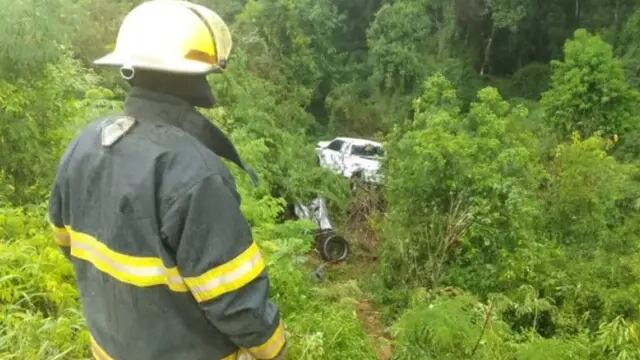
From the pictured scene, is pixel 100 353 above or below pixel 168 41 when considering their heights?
below

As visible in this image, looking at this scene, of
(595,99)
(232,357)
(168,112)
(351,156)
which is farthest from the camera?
(351,156)

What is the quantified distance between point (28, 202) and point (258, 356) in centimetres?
323

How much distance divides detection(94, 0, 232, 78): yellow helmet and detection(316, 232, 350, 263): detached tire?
8459 millimetres

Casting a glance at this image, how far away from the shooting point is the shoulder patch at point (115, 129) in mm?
1688

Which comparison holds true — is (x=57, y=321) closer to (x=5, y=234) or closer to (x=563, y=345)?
(x=5, y=234)

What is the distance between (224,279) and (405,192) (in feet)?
22.4

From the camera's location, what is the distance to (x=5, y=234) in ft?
12.8

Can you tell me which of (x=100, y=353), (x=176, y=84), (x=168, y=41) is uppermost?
(x=168, y=41)

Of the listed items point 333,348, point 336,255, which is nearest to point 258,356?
point 333,348

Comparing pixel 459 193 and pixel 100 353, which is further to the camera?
pixel 459 193

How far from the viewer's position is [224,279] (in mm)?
1627

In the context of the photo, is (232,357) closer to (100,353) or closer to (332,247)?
(100,353)

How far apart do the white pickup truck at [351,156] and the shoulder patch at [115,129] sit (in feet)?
35.7

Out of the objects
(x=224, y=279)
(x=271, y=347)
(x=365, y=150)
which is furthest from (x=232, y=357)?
(x=365, y=150)
